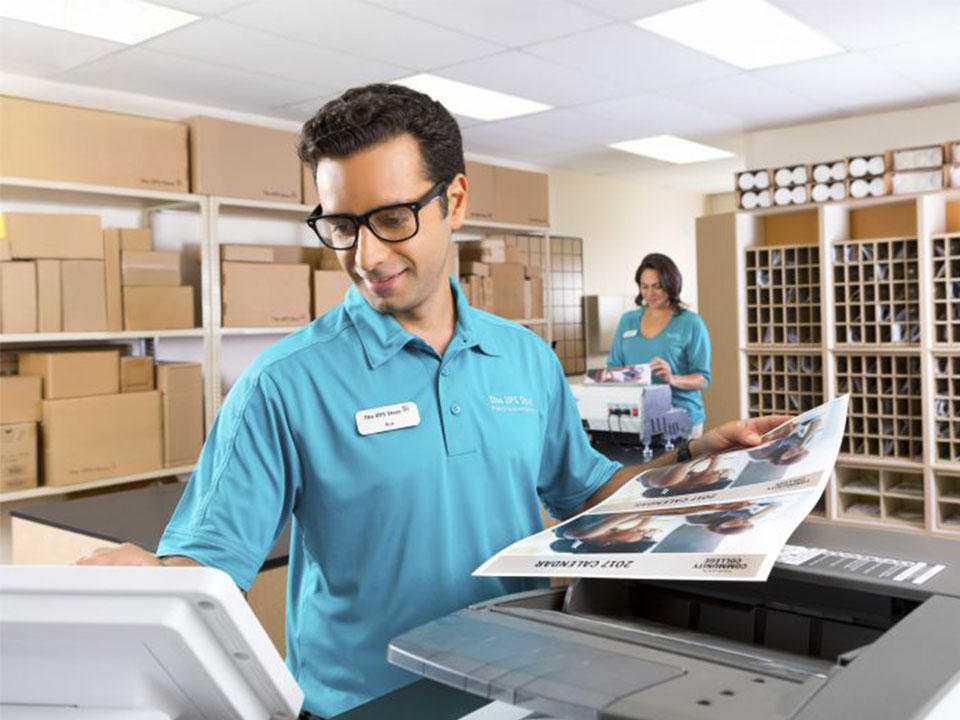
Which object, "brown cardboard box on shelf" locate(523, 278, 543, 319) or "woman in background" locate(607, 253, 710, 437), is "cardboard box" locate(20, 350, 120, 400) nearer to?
"woman in background" locate(607, 253, 710, 437)

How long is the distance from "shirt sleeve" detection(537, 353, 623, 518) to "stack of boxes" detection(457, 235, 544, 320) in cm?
382

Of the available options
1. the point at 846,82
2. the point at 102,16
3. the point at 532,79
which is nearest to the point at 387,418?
the point at 102,16

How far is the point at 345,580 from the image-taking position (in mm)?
1045

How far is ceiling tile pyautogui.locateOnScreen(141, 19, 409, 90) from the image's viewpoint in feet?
11.6

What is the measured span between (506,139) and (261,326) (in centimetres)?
238

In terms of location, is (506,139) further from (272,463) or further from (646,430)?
(272,463)

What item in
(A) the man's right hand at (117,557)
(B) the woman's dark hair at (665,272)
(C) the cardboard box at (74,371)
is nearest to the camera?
(A) the man's right hand at (117,557)

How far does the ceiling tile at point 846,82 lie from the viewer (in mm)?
4318

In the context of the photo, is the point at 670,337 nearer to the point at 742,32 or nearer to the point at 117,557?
the point at 742,32

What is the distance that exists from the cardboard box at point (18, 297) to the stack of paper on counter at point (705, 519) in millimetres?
3087

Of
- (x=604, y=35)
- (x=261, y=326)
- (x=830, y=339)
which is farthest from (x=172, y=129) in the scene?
(x=830, y=339)

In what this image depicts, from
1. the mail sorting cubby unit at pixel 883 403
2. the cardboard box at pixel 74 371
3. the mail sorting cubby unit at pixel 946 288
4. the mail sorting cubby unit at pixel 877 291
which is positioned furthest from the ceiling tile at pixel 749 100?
the cardboard box at pixel 74 371

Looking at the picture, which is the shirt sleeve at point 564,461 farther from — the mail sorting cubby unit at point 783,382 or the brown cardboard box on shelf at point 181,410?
the mail sorting cubby unit at point 783,382

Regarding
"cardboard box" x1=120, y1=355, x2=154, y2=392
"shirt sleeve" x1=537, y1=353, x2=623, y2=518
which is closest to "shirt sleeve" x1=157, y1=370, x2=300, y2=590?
"shirt sleeve" x1=537, y1=353, x2=623, y2=518
